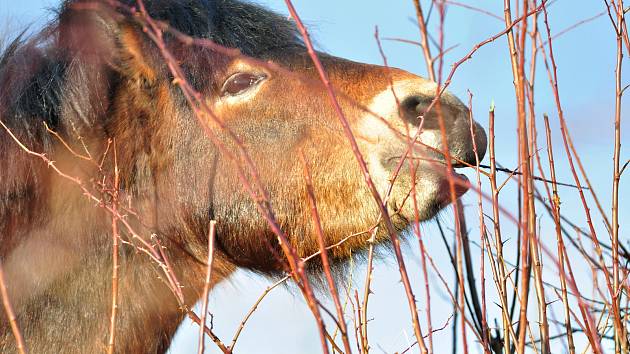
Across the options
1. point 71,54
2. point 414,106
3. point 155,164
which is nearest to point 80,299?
point 155,164

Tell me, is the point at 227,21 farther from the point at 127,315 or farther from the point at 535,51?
the point at 535,51

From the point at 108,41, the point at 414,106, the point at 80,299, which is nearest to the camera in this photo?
the point at 414,106

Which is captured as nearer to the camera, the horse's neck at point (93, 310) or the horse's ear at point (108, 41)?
the horse's neck at point (93, 310)

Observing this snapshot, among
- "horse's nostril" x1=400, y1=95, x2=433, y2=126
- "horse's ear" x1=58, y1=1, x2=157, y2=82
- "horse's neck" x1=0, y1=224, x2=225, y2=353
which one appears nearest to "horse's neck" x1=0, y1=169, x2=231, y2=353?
"horse's neck" x1=0, y1=224, x2=225, y2=353

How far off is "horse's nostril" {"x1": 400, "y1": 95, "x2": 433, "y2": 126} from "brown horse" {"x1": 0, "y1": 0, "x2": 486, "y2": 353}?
0.27 ft

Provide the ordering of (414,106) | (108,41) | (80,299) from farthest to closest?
1. (108,41)
2. (80,299)
3. (414,106)

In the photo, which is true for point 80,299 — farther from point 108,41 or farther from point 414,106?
point 414,106

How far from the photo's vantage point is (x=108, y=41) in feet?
11.4

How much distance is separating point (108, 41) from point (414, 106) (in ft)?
4.92

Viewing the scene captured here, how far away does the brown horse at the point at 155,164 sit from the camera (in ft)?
Result: 10.7

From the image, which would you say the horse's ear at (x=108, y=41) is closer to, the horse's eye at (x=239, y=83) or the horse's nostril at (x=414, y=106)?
the horse's eye at (x=239, y=83)

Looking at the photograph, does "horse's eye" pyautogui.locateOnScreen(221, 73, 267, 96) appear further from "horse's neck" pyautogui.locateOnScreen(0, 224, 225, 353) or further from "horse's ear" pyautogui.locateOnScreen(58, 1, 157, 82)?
"horse's neck" pyautogui.locateOnScreen(0, 224, 225, 353)

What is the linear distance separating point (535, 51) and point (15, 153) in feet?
7.55

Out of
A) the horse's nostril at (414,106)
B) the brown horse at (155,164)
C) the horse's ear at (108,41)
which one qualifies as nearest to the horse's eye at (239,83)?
the brown horse at (155,164)
